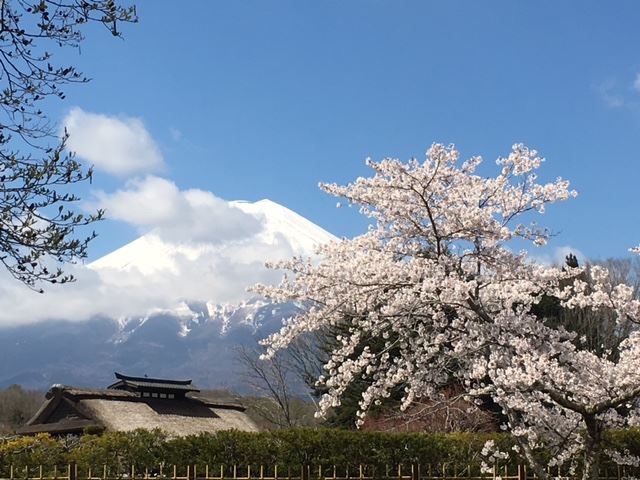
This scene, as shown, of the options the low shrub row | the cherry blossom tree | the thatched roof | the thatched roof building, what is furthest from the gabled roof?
the cherry blossom tree

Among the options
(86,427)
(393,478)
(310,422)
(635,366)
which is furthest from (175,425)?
(635,366)

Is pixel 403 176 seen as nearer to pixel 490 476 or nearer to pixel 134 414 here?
pixel 490 476

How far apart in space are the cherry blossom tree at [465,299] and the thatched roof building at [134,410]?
16.8 metres

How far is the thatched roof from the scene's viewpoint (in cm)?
2570

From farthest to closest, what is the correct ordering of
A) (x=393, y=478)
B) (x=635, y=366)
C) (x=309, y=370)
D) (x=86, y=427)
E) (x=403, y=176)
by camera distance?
(x=309, y=370) < (x=86, y=427) < (x=393, y=478) < (x=403, y=176) < (x=635, y=366)

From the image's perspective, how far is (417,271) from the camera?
8.55 meters

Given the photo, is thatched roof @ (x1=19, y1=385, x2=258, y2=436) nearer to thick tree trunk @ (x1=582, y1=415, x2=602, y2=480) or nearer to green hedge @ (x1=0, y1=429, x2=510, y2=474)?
green hedge @ (x1=0, y1=429, x2=510, y2=474)

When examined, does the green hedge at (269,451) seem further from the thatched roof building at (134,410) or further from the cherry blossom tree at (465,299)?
the thatched roof building at (134,410)

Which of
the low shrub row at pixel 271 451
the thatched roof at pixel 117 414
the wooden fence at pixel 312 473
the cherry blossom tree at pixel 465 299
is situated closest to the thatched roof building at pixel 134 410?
the thatched roof at pixel 117 414

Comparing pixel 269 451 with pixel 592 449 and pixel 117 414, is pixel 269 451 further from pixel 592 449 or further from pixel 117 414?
pixel 117 414

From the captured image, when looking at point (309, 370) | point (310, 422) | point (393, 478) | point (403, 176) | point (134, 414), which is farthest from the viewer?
point (310, 422)

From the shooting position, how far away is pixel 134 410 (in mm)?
26938

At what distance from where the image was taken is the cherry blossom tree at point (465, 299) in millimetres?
8102

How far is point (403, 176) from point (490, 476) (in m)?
8.45
